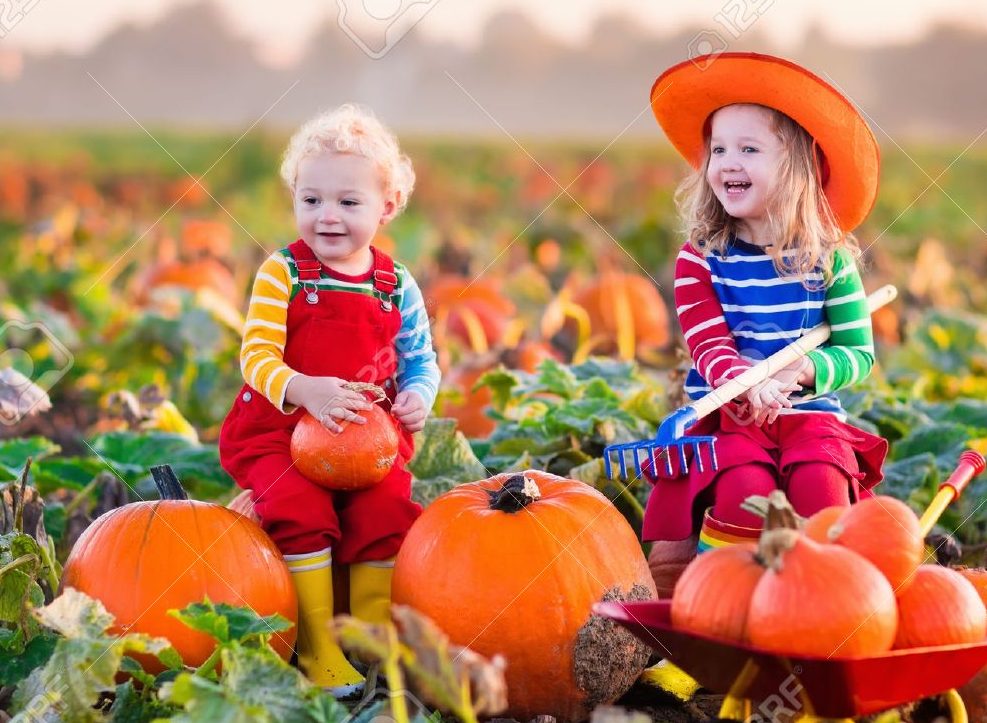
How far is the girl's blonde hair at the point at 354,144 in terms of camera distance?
311 centimetres

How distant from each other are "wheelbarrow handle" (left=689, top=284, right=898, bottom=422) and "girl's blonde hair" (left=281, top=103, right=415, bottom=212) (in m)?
0.94

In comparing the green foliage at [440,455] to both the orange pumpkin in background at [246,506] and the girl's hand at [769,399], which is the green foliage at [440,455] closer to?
the orange pumpkin in background at [246,506]

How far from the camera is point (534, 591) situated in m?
2.83

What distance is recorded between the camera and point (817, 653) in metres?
2.18

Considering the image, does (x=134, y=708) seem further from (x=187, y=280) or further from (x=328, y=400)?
(x=187, y=280)

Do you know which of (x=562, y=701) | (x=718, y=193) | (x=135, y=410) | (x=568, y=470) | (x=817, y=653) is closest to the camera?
(x=817, y=653)

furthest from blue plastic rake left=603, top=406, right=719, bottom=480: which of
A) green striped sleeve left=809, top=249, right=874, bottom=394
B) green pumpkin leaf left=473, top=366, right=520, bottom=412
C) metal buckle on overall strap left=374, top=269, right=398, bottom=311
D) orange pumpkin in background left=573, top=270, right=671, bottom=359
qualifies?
orange pumpkin in background left=573, top=270, right=671, bottom=359

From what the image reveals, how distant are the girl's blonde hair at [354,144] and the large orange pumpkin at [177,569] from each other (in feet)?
2.87

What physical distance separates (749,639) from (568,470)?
1.63 meters

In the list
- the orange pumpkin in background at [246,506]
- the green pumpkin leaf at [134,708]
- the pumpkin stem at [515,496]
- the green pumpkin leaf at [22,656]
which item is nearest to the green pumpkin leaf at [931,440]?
the pumpkin stem at [515,496]

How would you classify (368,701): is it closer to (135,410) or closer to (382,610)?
(382,610)

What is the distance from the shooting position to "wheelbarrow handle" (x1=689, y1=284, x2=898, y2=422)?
284 cm

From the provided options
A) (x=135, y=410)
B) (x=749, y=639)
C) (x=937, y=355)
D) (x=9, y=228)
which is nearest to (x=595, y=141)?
(x=9, y=228)

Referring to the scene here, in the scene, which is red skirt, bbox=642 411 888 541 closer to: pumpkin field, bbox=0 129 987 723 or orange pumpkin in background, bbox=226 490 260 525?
pumpkin field, bbox=0 129 987 723
